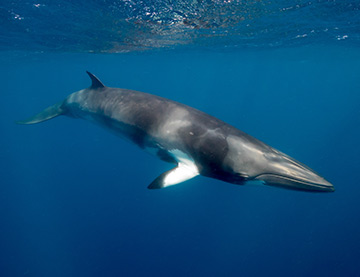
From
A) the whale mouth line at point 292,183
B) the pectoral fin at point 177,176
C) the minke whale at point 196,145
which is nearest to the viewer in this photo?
the whale mouth line at point 292,183

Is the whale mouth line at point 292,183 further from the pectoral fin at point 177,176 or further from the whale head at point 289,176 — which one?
the pectoral fin at point 177,176

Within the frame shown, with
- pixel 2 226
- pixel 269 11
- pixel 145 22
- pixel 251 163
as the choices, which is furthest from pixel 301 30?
pixel 2 226

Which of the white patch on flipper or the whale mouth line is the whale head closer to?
the whale mouth line

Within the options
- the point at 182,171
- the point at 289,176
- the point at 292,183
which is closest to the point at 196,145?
the point at 182,171

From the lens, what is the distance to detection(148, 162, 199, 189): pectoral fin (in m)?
6.18

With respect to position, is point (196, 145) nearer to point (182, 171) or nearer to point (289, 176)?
point (182, 171)

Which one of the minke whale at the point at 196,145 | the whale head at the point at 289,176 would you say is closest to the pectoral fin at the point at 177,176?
the minke whale at the point at 196,145

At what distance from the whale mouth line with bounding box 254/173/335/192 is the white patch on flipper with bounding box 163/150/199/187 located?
66.8 inches

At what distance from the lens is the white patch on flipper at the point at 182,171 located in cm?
625

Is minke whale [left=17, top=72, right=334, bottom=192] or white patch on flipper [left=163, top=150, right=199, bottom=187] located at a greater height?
minke whale [left=17, top=72, right=334, bottom=192]

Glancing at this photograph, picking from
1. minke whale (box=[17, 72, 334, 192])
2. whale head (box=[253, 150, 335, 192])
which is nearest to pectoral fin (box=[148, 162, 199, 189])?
minke whale (box=[17, 72, 334, 192])

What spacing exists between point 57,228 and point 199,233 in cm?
1422

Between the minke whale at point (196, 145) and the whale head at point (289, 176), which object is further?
the minke whale at point (196, 145)

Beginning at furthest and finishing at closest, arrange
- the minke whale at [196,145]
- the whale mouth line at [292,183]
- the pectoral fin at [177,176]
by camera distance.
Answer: the pectoral fin at [177,176] → the minke whale at [196,145] → the whale mouth line at [292,183]
